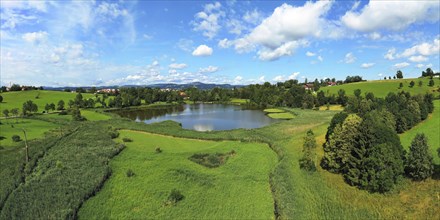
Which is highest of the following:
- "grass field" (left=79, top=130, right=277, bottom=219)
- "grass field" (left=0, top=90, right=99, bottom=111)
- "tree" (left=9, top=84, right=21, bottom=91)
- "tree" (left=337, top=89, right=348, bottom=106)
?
"tree" (left=9, top=84, right=21, bottom=91)

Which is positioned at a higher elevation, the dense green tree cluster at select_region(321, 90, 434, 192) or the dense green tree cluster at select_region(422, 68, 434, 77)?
the dense green tree cluster at select_region(422, 68, 434, 77)

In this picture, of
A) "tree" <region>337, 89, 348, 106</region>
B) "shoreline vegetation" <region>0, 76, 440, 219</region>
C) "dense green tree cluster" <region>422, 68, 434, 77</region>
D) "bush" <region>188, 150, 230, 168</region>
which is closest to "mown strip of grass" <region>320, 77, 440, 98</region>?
"tree" <region>337, 89, 348, 106</region>

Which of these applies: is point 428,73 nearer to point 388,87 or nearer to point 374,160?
point 388,87

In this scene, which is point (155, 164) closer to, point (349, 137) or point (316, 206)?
point (316, 206)

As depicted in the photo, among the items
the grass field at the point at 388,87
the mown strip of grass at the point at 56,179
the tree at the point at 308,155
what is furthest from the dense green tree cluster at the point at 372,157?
the grass field at the point at 388,87

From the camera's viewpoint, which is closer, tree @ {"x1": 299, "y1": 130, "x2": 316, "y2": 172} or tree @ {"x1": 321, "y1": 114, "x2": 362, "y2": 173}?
tree @ {"x1": 321, "y1": 114, "x2": 362, "y2": 173}

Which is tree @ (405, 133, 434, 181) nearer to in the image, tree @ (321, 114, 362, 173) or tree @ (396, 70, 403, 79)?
tree @ (321, 114, 362, 173)

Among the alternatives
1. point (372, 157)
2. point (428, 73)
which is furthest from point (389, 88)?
point (372, 157)
